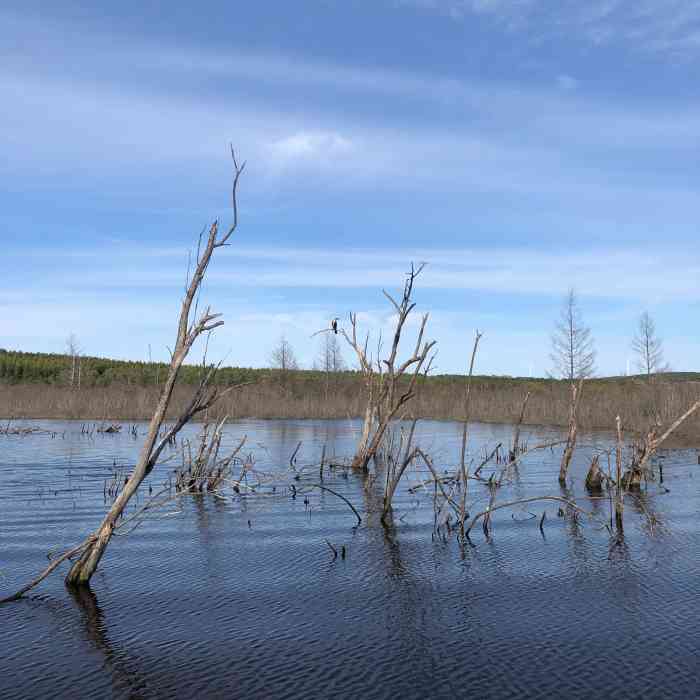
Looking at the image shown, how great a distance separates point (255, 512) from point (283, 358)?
4818 centimetres

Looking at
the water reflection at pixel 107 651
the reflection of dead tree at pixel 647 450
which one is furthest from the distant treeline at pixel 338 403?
the water reflection at pixel 107 651

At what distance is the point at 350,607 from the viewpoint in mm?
7312

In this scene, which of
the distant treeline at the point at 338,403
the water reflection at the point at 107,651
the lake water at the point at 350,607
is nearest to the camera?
the water reflection at the point at 107,651

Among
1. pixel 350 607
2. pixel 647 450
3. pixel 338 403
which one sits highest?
pixel 338 403

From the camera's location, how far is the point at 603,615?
7.03m

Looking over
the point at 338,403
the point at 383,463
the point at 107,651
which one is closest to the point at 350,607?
the point at 107,651

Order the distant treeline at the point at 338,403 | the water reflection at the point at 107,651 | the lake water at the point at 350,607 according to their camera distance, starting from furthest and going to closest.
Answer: the distant treeline at the point at 338,403
the lake water at the point at 350,607
the water reflection at the point at 107,651

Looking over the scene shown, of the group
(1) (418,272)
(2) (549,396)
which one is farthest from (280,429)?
(1) (418,272)

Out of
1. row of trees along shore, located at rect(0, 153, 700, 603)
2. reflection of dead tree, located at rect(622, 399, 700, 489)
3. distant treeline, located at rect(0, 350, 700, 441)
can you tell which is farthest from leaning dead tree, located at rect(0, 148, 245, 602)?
distant treeline, located at rect(0, 350, 700, 441)

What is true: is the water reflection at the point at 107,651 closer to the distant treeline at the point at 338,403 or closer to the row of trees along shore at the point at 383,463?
the row of trees along shore at the point at 383,463

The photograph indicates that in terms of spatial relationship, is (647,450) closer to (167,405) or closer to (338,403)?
(167,405)

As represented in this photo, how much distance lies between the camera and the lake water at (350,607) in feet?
18.5

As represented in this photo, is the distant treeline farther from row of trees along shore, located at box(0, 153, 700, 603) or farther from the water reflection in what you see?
the water reflection

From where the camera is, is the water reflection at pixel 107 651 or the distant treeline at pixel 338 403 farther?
the distant treeline at pixel 338 403
